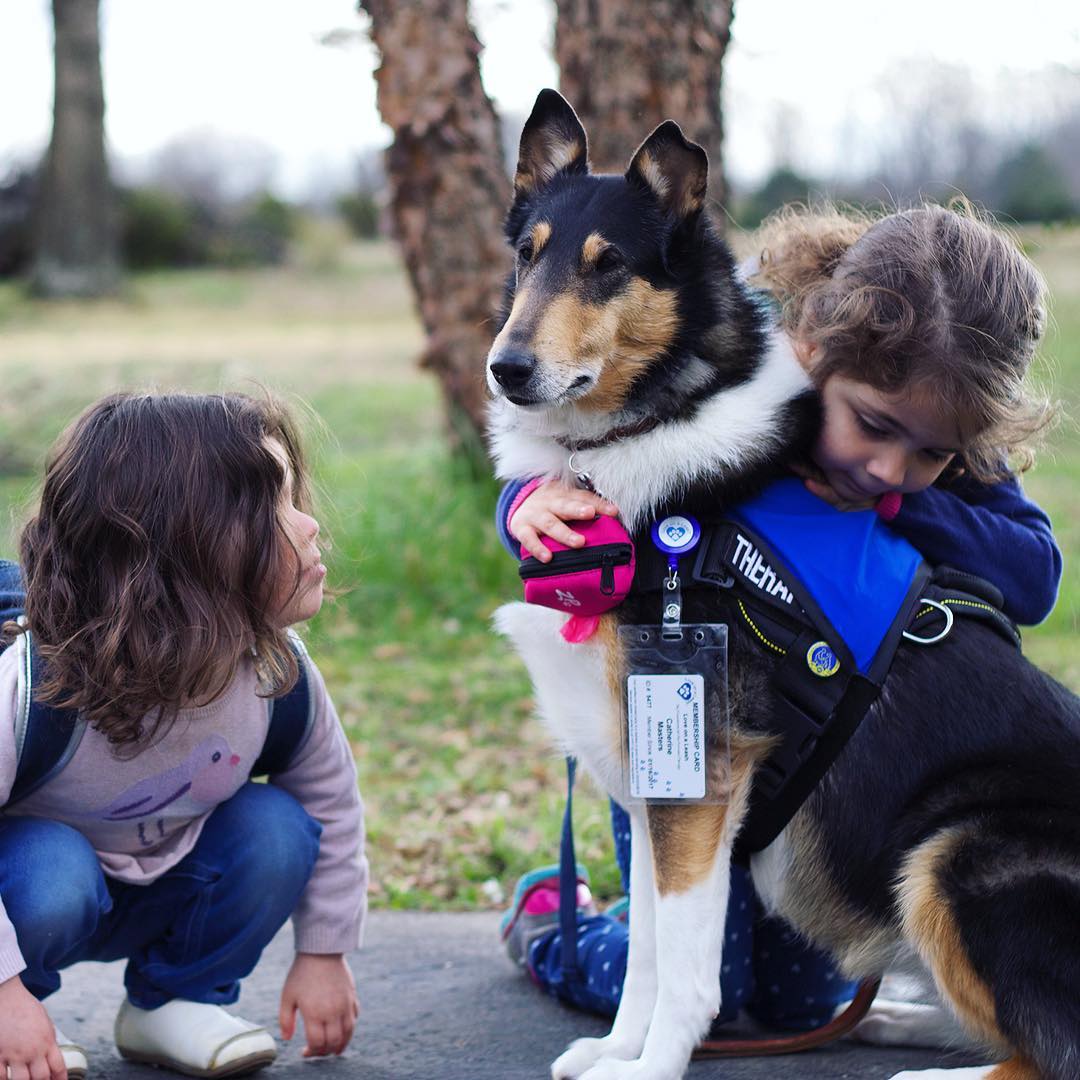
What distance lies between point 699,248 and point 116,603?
135 cm

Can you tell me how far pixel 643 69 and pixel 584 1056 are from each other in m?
4.28

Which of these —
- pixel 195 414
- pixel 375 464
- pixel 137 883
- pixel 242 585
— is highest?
pixel 195 414

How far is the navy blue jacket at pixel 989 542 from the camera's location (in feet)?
9.02

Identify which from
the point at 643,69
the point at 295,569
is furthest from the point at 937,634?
the point at 643,69

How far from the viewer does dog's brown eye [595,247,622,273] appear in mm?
2633

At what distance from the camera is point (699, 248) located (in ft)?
8.79

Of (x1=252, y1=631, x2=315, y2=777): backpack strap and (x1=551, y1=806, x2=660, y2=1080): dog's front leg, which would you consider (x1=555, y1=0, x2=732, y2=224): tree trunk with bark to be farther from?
(x1=551, y1=806, x2=660, y2=1080): dog's front leg

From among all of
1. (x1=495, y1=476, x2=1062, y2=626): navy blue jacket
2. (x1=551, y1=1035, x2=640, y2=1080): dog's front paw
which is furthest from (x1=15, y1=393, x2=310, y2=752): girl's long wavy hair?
(x1=551, y1=1035, x2=640, y2=1080): dog's front paw

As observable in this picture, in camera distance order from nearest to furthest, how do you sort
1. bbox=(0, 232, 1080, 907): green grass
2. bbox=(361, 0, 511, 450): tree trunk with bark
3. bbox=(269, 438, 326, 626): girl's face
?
bbox=(269, 438, 326, 626): girl's face
bbox=(0, 232, 1080, 907): green grass
bbox=(361, 0, 511, 450): tree trunk with bark

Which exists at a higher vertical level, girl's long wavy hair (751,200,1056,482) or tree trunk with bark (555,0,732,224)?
tree trunk with bark (555,0,732,224)

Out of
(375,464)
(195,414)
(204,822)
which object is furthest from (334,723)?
(375,464)

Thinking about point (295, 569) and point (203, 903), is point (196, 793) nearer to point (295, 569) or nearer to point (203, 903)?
point (203, 903)

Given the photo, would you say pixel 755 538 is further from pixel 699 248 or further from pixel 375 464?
pixel 375 464

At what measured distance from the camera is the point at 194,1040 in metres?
2.67
